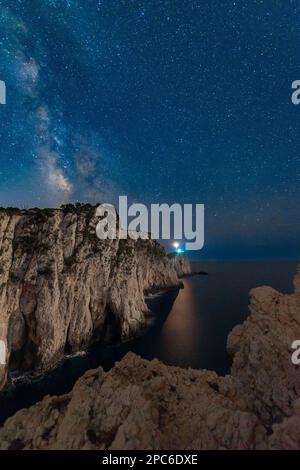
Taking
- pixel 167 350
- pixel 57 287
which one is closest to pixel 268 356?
pixel 167 350

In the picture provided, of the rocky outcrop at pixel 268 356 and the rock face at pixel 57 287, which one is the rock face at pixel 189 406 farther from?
the rock face at pixel 57 287

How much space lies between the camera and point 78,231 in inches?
2025

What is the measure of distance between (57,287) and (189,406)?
3546cm

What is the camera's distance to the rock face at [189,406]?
979 centimetres

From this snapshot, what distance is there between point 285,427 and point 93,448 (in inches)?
307

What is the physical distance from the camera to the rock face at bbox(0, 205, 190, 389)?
36.9 m

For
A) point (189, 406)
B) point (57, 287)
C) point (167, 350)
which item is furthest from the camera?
point (167, 350)

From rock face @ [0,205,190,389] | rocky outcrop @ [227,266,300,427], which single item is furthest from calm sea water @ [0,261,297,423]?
rocky outcrop @ [227,266,300,427]

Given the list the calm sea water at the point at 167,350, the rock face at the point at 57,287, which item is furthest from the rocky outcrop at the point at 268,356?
the rock face at the point at 57,287

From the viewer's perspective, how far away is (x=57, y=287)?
1647 inches

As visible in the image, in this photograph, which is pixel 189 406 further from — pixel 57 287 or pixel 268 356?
pixel 57 287

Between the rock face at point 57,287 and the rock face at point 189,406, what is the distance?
25.8m

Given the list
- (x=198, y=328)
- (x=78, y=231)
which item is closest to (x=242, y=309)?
(x=198, y=328)

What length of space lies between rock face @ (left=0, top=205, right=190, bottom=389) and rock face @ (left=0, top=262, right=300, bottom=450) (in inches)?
1017
